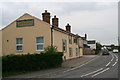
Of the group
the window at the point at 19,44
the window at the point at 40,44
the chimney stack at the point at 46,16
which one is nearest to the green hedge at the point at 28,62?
the window at the point at 40,44

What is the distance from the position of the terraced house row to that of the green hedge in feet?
19.2

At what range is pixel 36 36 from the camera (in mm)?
24688

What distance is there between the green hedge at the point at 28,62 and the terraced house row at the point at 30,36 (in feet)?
19.2

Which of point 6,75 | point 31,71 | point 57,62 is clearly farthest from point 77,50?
point 6,75

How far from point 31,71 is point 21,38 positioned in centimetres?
1034

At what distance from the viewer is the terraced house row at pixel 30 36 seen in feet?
79.6

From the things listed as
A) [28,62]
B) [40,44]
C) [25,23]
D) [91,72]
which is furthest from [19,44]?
[91,72]

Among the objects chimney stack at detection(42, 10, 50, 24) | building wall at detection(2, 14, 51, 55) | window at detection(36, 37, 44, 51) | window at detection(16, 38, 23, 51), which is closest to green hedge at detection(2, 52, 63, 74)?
window at detection(36, 37, 44, 51)

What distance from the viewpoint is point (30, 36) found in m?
25.0

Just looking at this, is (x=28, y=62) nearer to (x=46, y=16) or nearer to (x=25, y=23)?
(x=25, y=23)

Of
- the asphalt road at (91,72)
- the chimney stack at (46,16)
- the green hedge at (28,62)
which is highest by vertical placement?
the chimney stack at (46,16)

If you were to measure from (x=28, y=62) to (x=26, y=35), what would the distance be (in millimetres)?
9641

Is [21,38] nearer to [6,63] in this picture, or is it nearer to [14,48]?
[14,48]

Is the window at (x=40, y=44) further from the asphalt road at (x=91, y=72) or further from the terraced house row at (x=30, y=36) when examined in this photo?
→ the asphalt road at (x=91, y=72)
